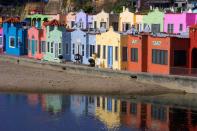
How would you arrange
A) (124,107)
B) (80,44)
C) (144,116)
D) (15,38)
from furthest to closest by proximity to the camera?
(15,38) → (80,44) → (124,107) → (144,116)

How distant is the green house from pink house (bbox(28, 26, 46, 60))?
41.9 ft

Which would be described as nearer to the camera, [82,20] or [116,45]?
[116,45]

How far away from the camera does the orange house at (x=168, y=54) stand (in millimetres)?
54312

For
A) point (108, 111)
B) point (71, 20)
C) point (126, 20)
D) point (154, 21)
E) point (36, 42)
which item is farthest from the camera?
point (71, 20)

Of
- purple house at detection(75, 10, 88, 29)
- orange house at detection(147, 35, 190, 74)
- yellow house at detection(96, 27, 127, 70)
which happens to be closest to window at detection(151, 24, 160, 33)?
yellow house at detection(96, 27, 127, 70)

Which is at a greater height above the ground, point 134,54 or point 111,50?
point 111,50

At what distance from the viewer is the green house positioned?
68312 millimetres

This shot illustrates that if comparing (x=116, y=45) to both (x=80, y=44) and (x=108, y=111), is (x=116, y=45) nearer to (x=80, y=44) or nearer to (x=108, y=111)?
(x=80, y=44)

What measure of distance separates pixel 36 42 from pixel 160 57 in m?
24.7

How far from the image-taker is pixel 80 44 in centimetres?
6750

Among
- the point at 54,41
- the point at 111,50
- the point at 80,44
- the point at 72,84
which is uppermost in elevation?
the point at 54,41

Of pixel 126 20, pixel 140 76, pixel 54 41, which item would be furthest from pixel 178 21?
pixel 54 41

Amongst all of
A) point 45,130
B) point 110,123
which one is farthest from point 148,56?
point 45,130

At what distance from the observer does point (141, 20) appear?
72250mm
